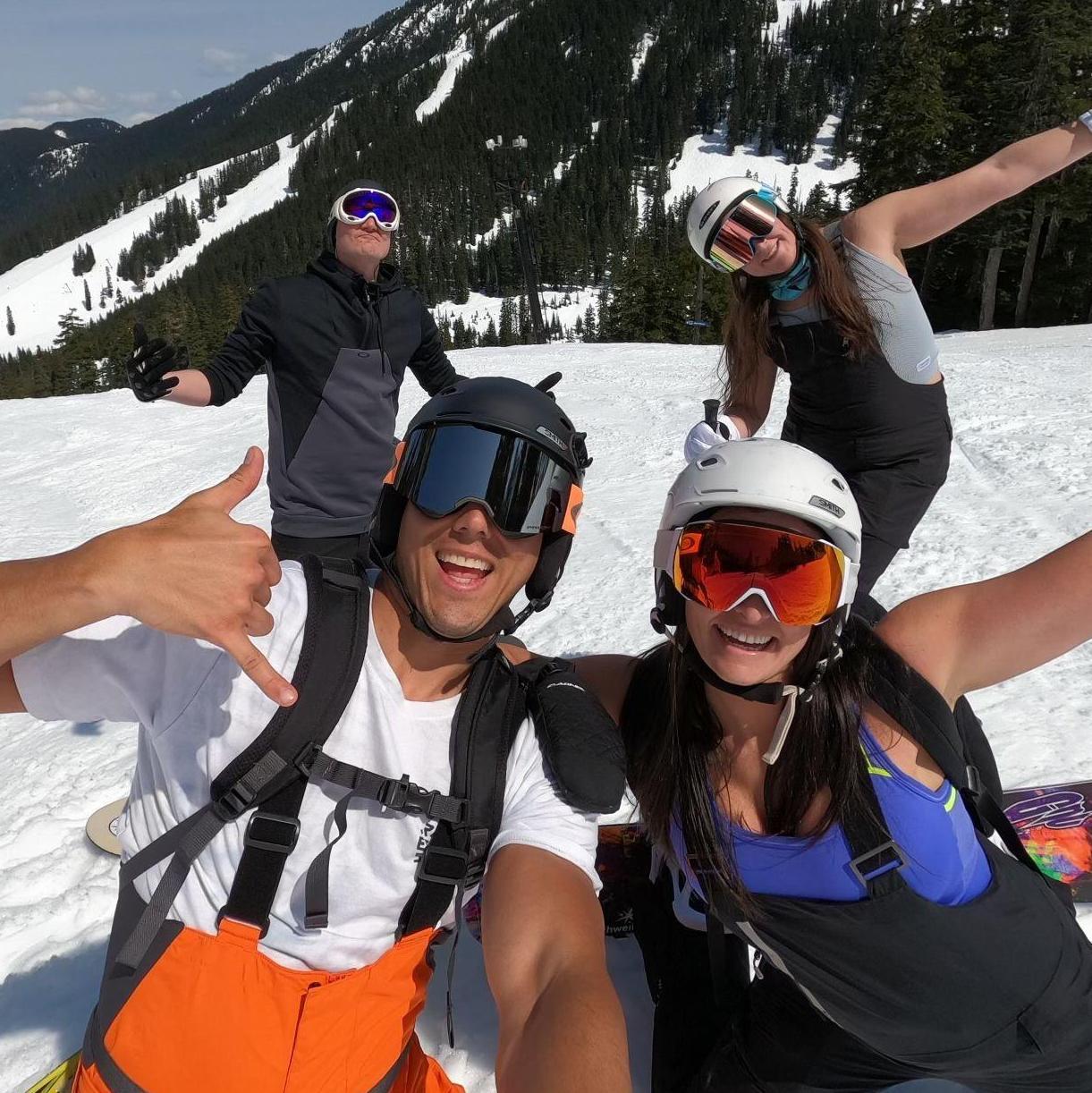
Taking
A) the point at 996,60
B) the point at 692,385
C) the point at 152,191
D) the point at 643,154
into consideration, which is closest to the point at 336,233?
the point at 692,385

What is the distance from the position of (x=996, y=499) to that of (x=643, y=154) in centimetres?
13646

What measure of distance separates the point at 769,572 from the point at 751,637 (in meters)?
0.17

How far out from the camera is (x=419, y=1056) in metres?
Result: 1.91

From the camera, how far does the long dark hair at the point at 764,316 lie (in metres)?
2.64

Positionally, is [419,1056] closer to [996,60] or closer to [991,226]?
[991,226]

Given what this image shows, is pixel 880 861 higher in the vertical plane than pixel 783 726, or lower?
lower

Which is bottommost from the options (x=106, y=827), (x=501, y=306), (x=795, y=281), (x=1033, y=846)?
(x=501, y=306)

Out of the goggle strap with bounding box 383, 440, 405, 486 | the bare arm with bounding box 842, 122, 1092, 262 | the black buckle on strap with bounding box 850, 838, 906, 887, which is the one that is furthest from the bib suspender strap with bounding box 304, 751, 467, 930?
the bare arm with bounding box 842, 122, 1092, 262

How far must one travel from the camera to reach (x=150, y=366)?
307 centimetres

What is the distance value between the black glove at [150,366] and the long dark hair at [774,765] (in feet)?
8.11

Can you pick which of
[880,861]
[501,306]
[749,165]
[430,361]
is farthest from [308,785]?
[749,165]

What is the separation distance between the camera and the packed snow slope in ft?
9.11

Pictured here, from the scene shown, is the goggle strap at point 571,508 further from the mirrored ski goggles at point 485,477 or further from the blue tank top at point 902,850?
the blue tank top at point 902,850

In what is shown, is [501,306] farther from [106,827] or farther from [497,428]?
[497,428]
